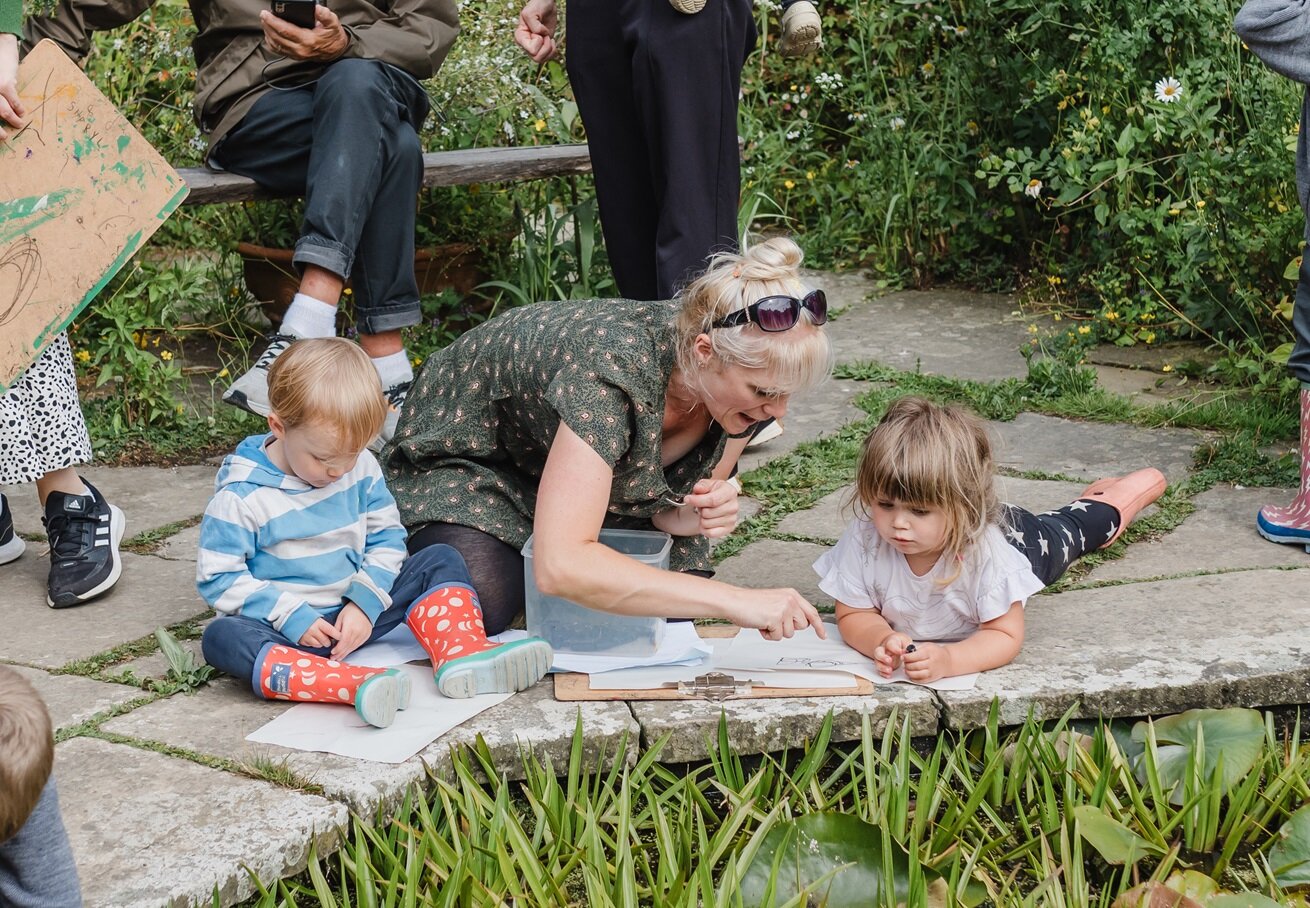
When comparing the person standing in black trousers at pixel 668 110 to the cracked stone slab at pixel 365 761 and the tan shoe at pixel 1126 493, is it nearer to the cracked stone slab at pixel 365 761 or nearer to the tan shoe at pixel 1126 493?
the tan shoe at pixel 1126 493

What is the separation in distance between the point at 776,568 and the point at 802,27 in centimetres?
120

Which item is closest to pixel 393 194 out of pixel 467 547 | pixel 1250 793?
pixel 467 547

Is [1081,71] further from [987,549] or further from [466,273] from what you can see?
[987,549]

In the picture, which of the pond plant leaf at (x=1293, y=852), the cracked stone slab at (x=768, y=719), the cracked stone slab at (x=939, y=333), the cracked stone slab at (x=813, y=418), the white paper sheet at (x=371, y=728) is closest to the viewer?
the pond plant leaf at (x=1293, y=852)

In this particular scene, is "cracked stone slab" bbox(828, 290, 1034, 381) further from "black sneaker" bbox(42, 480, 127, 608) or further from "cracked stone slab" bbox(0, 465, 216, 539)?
"black sneaker" bbox(42, 480, 127, 608)

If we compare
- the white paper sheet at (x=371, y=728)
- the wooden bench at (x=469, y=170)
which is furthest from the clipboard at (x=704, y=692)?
the wooden bench at (x=469, y=170)

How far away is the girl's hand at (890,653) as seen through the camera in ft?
7.54

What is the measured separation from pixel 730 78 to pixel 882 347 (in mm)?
1663

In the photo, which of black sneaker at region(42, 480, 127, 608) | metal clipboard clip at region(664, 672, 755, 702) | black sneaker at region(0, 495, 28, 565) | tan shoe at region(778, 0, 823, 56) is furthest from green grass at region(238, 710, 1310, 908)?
tan shoe at region(778, 0, 823, 56)

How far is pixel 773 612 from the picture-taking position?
7.12ft

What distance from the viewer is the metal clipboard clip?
2.27m

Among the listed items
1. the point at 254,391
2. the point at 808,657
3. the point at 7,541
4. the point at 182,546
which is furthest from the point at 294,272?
the point at 808,657

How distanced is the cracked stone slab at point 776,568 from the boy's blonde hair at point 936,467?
40cm

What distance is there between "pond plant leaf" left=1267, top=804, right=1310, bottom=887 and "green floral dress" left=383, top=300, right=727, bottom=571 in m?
1.11
